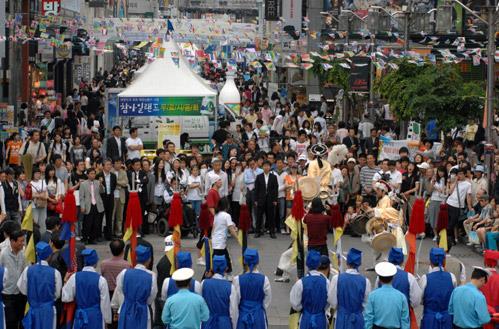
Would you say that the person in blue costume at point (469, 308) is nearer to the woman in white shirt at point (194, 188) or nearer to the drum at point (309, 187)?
the drum at point (309, 187)

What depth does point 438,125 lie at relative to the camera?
30.3 metres

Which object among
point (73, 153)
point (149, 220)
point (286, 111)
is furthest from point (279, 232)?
point (286, 111)

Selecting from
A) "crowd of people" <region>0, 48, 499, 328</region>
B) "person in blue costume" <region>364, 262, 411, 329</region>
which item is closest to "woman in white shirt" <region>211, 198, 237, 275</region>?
"crowd of people" <region>0, 48, 499, 328</region>

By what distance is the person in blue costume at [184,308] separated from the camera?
12203 millimetres

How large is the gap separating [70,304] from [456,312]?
4052 mm

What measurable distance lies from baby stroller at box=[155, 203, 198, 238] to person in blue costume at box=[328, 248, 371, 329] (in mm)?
9634

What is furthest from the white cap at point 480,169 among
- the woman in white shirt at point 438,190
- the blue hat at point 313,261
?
the blue hat at point 313,261

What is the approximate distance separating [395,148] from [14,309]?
48.7 feet

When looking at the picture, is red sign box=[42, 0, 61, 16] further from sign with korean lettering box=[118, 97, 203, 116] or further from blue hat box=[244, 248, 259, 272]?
blue hat box=[244, 248, 259, 272]

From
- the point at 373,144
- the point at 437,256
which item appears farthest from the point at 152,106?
the point at 437,256

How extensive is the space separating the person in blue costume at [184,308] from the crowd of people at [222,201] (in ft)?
0.04

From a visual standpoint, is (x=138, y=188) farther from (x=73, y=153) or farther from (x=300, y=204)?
(x=300, y=204)

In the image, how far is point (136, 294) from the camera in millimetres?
13078

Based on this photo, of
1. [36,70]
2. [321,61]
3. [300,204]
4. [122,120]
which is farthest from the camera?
[36,70]
